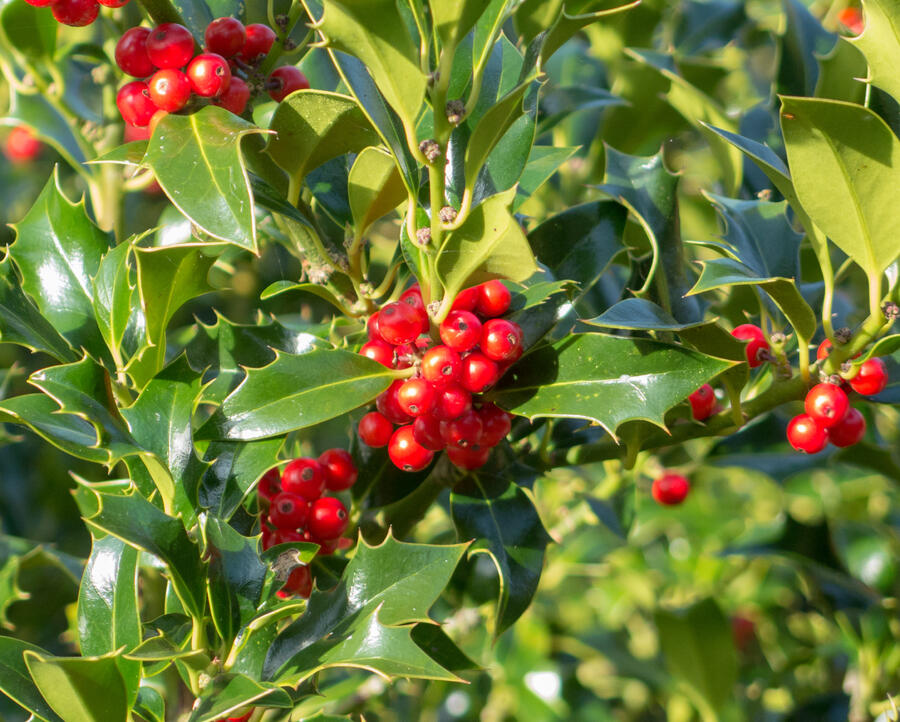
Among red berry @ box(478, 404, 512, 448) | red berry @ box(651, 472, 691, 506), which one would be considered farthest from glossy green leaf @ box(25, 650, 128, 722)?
red berry @ box(651, 472, 691, 506)

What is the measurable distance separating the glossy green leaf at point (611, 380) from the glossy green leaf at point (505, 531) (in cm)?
19

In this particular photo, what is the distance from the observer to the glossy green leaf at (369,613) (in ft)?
3.39

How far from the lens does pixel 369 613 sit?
43.3 inches

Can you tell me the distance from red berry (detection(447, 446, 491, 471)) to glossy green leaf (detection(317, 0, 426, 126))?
460 millimetres

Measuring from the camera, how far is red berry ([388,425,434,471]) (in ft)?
4.01

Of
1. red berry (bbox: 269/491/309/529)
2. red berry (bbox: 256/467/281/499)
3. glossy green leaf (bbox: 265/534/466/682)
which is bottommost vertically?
red berry (bbox: 256/467/281/499)

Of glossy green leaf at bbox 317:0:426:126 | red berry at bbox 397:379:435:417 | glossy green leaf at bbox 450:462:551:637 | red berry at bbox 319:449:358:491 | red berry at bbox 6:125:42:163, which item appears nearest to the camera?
glossy green leaf at bbox 317:0:426:126

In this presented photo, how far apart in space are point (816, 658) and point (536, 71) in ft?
5.97

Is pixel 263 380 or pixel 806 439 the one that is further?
pixel 806 439

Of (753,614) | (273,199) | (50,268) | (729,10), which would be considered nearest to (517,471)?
(273,199)

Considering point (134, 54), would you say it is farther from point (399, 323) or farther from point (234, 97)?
point (399, 323)

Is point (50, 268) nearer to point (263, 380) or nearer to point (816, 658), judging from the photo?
point (263, 380)

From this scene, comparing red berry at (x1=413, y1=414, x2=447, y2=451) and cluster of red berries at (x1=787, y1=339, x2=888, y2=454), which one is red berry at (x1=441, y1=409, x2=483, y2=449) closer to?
red berry at (x1=413, y1=414, x2=447, y2=451)

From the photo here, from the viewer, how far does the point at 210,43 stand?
Answer: 48.2 inches
